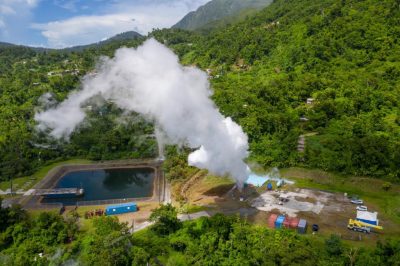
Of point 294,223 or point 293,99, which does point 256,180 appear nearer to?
point 294,223

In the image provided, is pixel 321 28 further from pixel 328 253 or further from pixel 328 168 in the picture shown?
pixel 328 253

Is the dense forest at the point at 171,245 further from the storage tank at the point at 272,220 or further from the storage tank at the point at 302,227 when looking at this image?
the storage tank at the point at 272,220

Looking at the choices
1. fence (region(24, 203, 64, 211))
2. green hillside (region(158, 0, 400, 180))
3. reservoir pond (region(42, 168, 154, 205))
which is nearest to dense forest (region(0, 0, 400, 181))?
green hillside (region(158, 0, 400, 180))

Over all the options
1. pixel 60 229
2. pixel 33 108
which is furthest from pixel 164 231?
pixel 33 108

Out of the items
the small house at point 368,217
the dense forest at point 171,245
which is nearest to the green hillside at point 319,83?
the small house at point 368,217

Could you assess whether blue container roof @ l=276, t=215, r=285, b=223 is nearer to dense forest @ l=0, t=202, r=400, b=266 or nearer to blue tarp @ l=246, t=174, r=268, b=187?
dense forest @ l=0, t=202, r=400, b=266

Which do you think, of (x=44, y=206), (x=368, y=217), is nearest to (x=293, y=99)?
(x=368, y=217)

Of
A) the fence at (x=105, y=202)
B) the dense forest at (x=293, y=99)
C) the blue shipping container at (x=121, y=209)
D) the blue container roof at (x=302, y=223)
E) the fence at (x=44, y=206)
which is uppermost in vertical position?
the dense forest at (x=293, y=99)
